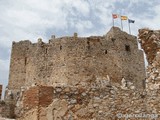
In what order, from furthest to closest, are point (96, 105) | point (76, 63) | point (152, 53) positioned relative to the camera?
point (76, 63)
point (152, 53)
point (96, 105)

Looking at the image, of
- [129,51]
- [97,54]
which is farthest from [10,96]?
[129,51]

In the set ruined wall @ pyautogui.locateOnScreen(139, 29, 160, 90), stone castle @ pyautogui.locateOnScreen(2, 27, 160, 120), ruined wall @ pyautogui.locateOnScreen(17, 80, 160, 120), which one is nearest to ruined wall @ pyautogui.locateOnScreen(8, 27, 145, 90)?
stone castle @ pyautogui.locateOnScreen(2, 27, 160, 120)

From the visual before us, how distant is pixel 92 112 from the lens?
7137mm

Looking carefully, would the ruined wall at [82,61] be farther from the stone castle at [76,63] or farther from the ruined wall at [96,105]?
the ruined wall at [96,105]

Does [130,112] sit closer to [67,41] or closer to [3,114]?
[3,114]

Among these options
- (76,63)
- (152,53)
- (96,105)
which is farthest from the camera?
(76,63)

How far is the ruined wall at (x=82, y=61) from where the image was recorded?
2538 centimetres

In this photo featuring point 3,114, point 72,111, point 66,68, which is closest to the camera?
point 72,111

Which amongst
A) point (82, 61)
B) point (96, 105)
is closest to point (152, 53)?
point (96, 105)

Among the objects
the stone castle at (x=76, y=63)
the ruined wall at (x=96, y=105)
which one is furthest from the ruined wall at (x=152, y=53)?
the stone castle at (x=76, y=63)

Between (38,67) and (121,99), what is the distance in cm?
2045

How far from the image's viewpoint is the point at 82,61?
25.6 meters

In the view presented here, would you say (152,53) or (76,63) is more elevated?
(76,63)

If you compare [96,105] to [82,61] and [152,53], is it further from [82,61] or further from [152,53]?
[82,61]
